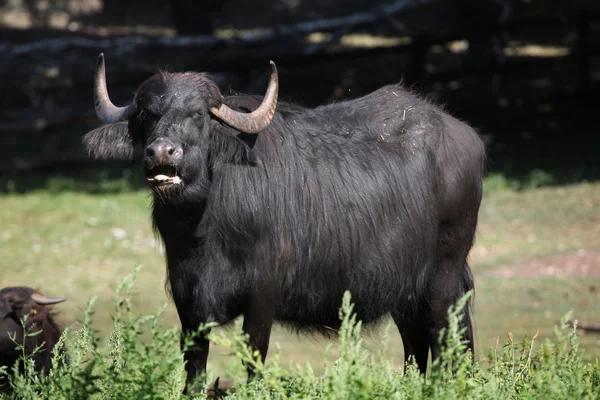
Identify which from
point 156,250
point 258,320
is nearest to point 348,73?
point 156,250

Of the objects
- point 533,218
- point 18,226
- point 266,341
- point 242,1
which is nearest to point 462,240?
point 266,341

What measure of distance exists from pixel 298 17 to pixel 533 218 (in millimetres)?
12580

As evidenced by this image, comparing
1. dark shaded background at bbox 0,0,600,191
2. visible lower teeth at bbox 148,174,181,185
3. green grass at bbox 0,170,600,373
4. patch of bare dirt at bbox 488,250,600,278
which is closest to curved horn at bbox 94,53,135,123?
visible lower teeth at bbox 148,174,181,185

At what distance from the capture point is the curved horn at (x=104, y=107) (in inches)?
262

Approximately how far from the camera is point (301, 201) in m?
6.47

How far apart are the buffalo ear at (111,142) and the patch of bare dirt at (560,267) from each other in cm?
692

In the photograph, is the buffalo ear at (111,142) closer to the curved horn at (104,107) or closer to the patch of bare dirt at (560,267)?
the curved horn at (104,107)

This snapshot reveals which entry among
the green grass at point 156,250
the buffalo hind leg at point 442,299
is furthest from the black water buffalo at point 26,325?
the buffalo hind leg at point 442,299

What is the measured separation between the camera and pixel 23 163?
18.8m

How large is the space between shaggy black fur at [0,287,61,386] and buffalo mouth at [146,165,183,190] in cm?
195

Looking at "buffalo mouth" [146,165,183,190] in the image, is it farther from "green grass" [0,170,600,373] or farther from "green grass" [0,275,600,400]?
"green grass" [0,170,600,373]

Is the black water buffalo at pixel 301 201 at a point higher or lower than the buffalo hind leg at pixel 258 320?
higher

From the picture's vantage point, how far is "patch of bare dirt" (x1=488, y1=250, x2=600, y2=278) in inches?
480

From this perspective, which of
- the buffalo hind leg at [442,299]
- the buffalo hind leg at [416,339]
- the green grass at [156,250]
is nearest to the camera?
the buffalo hind leg at [442,299]
